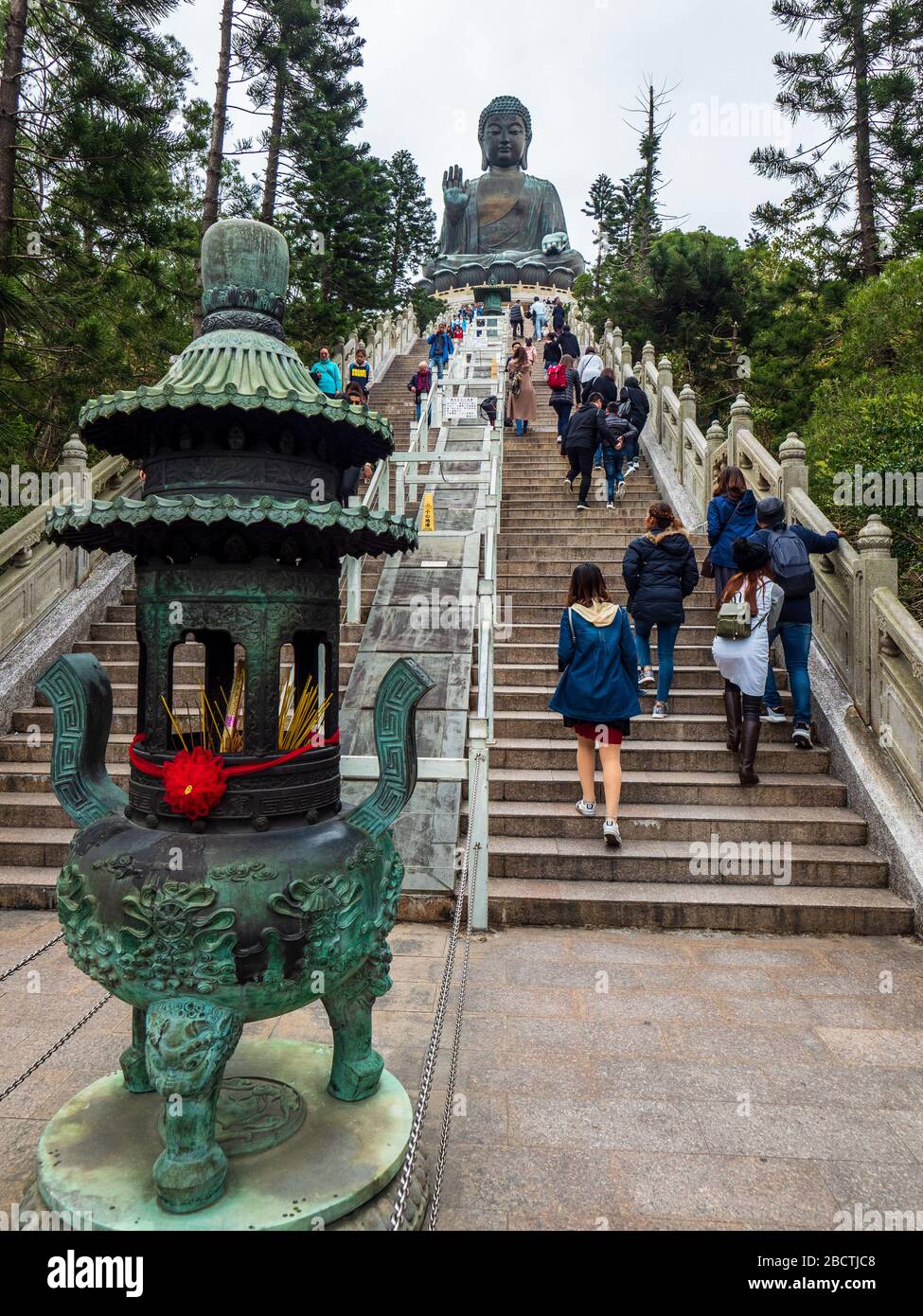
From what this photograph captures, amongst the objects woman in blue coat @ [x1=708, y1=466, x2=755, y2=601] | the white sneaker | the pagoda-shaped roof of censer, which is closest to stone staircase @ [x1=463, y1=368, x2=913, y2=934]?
the white sneaker

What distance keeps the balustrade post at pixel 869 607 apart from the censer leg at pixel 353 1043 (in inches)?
183

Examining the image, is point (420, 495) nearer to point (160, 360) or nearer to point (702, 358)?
point (160, 360)

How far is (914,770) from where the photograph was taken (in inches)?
212

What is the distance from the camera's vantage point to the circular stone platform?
7.42ft

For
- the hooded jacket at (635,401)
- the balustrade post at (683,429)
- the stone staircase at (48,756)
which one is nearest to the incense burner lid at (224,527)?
the stone staircase at (48,756)

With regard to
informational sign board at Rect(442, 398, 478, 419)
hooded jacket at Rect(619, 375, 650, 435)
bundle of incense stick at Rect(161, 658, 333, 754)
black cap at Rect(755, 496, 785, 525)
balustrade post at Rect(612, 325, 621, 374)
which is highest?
balustrade post at Rect(612, 325, 621, 374)

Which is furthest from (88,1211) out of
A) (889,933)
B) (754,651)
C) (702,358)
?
(702,358)

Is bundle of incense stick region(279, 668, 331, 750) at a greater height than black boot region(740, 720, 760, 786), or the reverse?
bundle of incense stick region(279, 668, 331, 750)

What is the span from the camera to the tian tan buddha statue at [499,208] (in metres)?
34.9

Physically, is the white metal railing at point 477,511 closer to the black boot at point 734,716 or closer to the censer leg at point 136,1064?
the black boot at point 734,716

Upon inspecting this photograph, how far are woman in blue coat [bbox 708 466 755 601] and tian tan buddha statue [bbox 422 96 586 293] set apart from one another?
30868mm

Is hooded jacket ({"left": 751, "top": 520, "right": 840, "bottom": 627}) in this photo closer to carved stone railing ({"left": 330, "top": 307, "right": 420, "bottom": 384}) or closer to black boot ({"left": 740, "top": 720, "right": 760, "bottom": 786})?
black boot ({"left": 740, "top": 720, "right": 760, "bottom": 786})

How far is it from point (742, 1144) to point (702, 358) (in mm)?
17812

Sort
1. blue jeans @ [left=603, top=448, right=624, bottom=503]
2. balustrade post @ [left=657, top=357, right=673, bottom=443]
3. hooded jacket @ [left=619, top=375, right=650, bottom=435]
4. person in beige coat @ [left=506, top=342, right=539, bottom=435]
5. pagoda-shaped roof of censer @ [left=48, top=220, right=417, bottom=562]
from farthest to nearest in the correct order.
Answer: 1. person in beige coat @ [left=506, top=342, right=539, bottom=435]
2. balustrade post @ [left=657, top=357, right=673, bottom=443]
3. hooded jacket @ [left=619, top=375, right=650, bottom=435]
4. blue jeans @ [left=603, top=448, right=624, bottom=503]
5. pagoda-shaped roof of censer @ [left=48, top=220, right=417, bottom=562]
